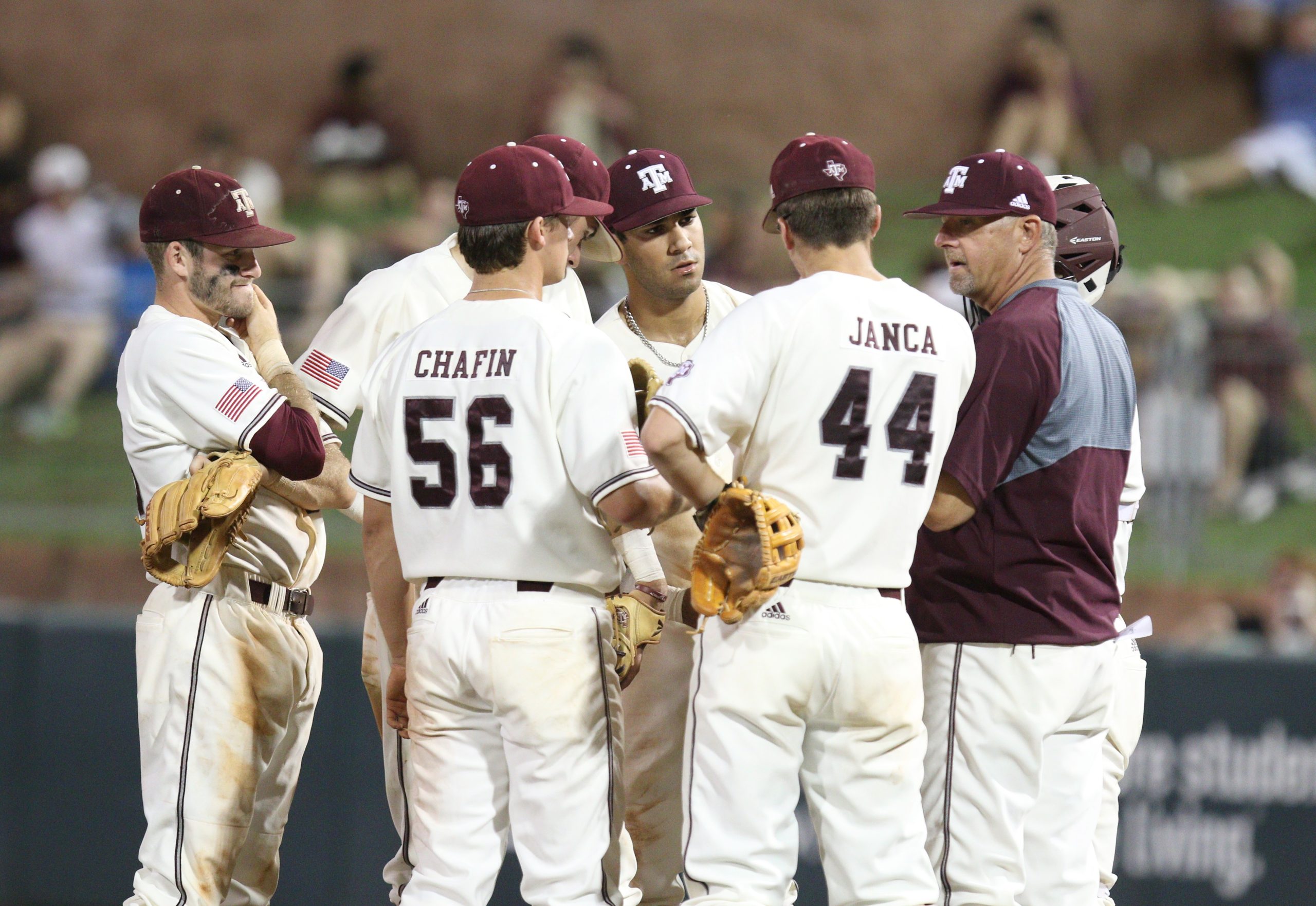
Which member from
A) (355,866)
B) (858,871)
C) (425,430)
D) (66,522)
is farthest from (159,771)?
(66,522)

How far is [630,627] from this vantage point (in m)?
4.35

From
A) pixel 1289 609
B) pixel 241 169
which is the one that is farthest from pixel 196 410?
pixel 241 169

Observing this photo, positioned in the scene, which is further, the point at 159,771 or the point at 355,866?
the point at 355,866

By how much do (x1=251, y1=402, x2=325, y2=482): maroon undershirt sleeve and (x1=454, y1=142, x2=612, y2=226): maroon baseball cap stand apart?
730 mm

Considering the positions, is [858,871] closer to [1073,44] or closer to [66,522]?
[66,522]

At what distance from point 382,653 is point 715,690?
4.56 ft

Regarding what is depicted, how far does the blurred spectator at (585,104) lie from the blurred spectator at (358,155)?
1.34 metres

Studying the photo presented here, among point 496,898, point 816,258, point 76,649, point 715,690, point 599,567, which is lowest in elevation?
point 496,898

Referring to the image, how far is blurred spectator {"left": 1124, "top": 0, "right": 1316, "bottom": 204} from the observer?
15.1 metres

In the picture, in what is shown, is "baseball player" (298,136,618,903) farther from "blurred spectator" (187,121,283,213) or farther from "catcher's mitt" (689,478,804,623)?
"blurred spectator" (187,121,283,213)

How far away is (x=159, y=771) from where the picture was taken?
15.2ft

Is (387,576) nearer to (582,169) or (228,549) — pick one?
(228,549)

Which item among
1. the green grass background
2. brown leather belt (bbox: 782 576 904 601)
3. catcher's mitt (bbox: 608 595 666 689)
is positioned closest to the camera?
brown leather belt (bbox: 782 576 904 601)

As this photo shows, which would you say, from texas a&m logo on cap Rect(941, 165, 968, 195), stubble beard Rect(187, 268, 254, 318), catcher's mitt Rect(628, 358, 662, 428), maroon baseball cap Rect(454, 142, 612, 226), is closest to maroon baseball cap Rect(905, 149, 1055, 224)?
texas a&m logo on cap Rect(941, 165, 968, 195)
